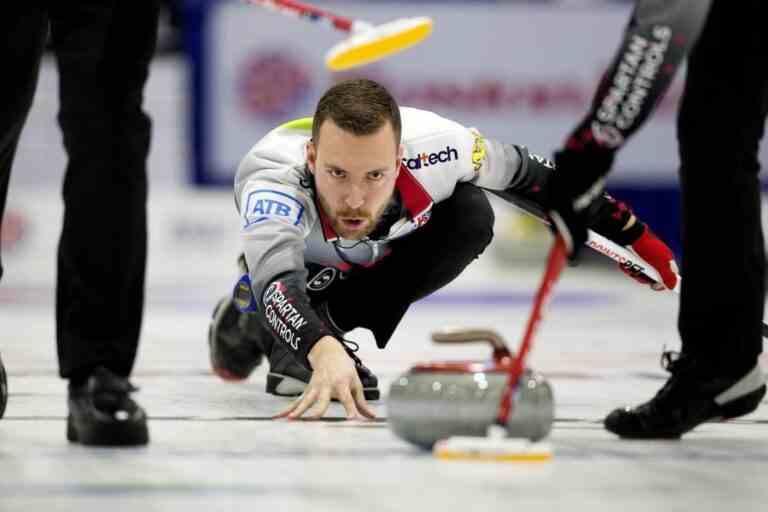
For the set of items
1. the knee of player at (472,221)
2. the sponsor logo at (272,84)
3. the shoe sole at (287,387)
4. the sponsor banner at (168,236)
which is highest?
the knee of player at (472,221)

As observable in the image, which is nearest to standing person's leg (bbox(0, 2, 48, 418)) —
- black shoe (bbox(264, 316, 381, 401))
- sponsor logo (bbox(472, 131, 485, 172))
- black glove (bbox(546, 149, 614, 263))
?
black glove (bbox(546, 149, 614, 263))

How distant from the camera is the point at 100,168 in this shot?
223cm

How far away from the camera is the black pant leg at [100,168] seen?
222 cm

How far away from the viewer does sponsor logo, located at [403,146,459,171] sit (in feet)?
10.5

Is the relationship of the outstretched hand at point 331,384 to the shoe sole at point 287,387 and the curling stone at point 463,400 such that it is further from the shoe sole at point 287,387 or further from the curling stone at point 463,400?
the shoe sole at point 287,387

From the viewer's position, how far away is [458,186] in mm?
3504

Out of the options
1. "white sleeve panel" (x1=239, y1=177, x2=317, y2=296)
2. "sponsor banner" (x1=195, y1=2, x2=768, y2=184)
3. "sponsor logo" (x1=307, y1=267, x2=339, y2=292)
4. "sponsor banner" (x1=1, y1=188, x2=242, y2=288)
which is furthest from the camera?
"sponsor banner" (x1=195, y1=2, x2=768, y2=184)

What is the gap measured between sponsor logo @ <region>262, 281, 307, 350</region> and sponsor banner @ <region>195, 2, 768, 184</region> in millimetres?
6735

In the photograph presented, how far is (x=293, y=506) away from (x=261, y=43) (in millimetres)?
7988

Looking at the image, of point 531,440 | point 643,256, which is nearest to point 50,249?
point 643,256

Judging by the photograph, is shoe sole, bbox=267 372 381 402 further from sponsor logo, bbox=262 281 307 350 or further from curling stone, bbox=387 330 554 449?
curling stone, bbox=387 330 554 449

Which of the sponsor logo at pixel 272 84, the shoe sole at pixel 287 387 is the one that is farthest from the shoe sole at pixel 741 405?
the sponsor logo at pixel 272 84

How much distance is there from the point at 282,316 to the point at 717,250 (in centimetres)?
86

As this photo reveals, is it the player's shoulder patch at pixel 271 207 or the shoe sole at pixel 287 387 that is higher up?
the player's shoulder patch at pixel 271 207
